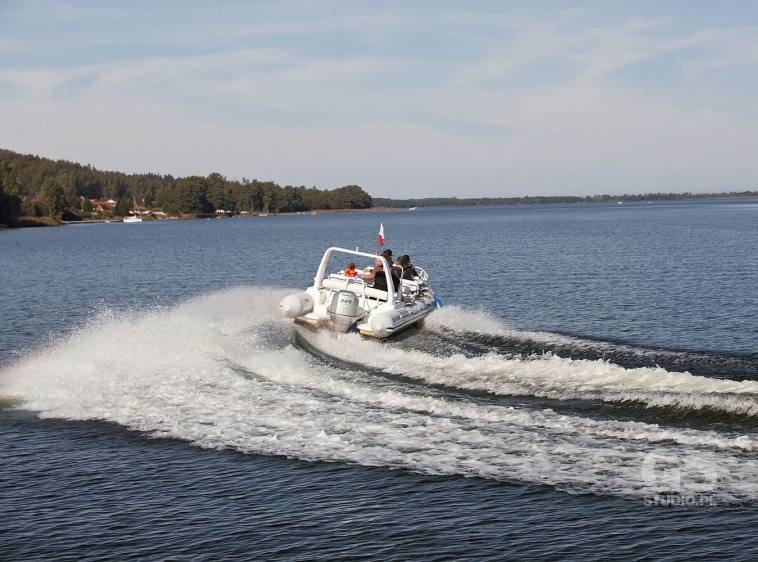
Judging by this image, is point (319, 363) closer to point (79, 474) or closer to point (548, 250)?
point (79, 474)

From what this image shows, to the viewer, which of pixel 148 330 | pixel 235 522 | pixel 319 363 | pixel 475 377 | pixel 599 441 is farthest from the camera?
pixel 148 330

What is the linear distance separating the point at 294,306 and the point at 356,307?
1624 mm

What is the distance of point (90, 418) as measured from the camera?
1383 cm

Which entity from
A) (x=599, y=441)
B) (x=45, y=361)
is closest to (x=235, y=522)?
(x=599, y=441)

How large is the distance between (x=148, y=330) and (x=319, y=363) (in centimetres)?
460

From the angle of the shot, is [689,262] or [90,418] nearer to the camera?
[90,418]

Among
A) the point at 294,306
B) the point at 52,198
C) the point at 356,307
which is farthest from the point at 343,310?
the point at 52,198

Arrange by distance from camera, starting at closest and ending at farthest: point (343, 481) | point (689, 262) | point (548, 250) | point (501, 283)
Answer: point (343, 481)
point (501, 283)
point (689, 262)
point (548, 250)

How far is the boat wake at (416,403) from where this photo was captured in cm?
1061

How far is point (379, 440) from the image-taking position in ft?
39.2

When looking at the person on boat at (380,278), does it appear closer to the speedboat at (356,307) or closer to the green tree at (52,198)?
the speedboat at (356,307)

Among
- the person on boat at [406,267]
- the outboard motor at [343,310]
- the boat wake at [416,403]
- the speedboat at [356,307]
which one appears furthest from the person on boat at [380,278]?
the person on boat at [406,267]

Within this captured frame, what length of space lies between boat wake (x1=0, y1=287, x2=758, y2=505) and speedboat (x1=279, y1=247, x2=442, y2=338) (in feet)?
1.82

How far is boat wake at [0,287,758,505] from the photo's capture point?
1061cm
